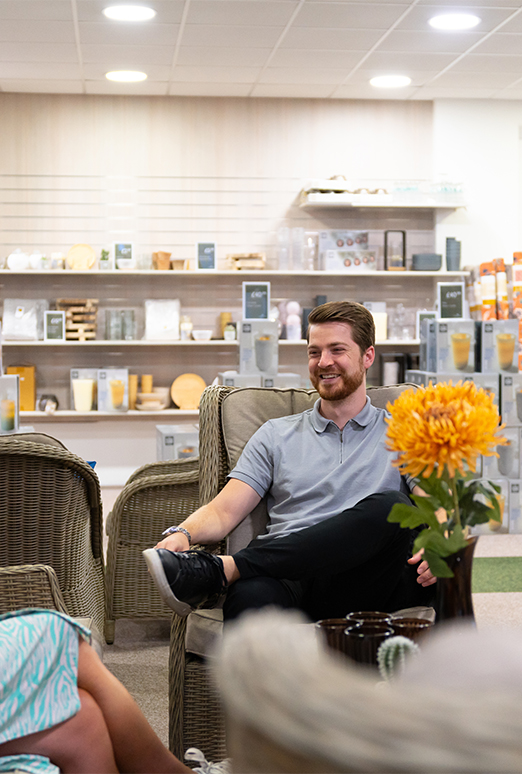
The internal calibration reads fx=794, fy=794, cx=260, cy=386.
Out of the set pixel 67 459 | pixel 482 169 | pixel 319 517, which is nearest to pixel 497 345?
pixel 482 169

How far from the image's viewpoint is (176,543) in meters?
1.80

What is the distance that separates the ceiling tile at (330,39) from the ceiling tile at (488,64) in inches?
30.4

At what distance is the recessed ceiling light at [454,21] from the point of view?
4520 millimetres

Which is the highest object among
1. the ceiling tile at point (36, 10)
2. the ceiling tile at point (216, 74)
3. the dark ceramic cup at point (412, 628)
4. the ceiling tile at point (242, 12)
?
the ceiling tile at point (216, 74)

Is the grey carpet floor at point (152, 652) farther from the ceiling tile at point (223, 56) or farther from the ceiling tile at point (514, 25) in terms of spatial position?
the ceiling tile at point (223, 56)

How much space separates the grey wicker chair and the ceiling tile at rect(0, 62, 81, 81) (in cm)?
392

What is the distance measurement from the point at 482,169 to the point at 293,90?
64.1 inches

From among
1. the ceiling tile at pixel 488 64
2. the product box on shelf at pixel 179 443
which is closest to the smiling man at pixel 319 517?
the product box on shelf at pixel 179 443

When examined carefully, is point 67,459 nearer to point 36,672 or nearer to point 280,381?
point 36,672

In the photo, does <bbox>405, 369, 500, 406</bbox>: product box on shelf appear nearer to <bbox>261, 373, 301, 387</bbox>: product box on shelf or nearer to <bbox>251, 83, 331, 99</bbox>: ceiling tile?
<bbox>261, 373, 301, 387</bbox>: product box on shelf

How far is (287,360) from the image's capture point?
634 cm

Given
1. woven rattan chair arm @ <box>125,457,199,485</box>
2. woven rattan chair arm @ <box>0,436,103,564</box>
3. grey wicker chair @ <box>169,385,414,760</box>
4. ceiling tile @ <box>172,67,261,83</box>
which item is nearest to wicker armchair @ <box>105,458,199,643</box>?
woven rattan chair arm @ <box>125,457,199,485</box>

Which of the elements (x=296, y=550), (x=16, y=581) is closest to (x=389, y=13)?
(x=296, y=550)

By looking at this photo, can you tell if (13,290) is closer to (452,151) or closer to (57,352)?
(57,352)
